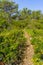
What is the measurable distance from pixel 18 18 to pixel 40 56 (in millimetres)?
36823

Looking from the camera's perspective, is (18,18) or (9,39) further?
(18,18)

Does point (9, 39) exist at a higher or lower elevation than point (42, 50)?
higher

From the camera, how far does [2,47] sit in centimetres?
1440

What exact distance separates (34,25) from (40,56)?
28251 mm

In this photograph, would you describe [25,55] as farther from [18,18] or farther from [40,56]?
[18,18]

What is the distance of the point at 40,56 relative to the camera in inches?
578

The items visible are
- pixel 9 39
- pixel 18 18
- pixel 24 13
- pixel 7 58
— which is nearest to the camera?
pixel 7 58

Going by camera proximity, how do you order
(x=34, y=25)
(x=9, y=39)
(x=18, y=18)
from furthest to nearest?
(x=18, y=18) < (x=34, y=25) < (x=9, y=39)

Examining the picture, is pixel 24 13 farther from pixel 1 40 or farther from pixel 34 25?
pixel 1 40

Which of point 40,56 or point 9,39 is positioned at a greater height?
point 9,39

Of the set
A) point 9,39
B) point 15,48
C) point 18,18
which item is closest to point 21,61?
point 15,48

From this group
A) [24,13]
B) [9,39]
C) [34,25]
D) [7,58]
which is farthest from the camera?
[24,13]

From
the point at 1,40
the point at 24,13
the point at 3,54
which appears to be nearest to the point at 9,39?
the point at 1,40

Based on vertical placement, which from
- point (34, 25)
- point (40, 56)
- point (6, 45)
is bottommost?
point (34, 25)
